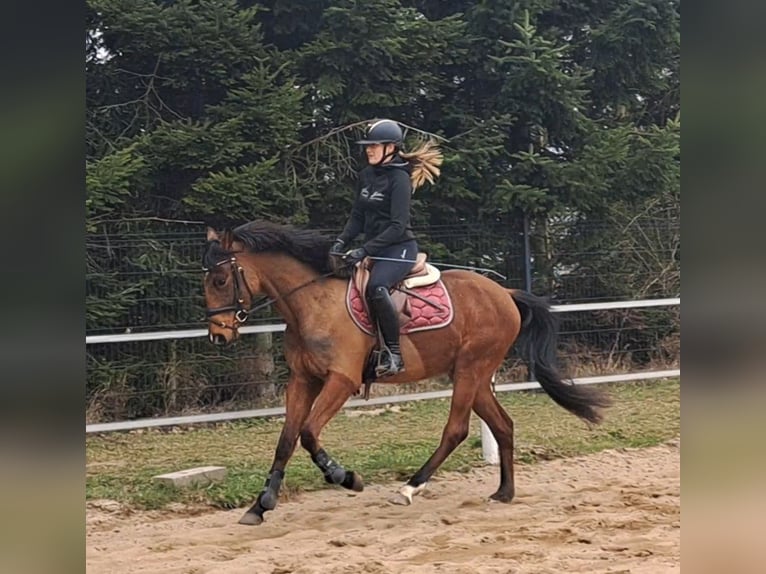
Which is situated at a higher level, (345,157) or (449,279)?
(345,157)

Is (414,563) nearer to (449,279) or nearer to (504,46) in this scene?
(449,279)

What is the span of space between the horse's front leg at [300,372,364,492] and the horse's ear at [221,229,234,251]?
0.70 meters

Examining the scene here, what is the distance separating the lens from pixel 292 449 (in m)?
3.90

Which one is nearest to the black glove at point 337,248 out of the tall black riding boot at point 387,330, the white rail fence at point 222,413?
the tall black riding boot at point 387,330

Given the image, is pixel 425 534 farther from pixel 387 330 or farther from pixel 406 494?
pixel 387 330

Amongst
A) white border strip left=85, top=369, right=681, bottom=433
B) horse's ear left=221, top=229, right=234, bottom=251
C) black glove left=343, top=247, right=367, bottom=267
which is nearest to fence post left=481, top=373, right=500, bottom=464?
white border strip left=85, top=369, right=681, bottom=433

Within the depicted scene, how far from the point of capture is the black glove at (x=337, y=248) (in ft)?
13.2

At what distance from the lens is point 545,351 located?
4.39 metres

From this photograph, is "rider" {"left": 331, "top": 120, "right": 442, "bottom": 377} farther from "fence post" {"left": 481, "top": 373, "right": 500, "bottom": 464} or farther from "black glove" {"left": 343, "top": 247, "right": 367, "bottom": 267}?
"fence post" {"left": 481, "top": 373, "right": 500, "bottom": 464}

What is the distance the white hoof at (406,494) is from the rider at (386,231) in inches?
21.6
